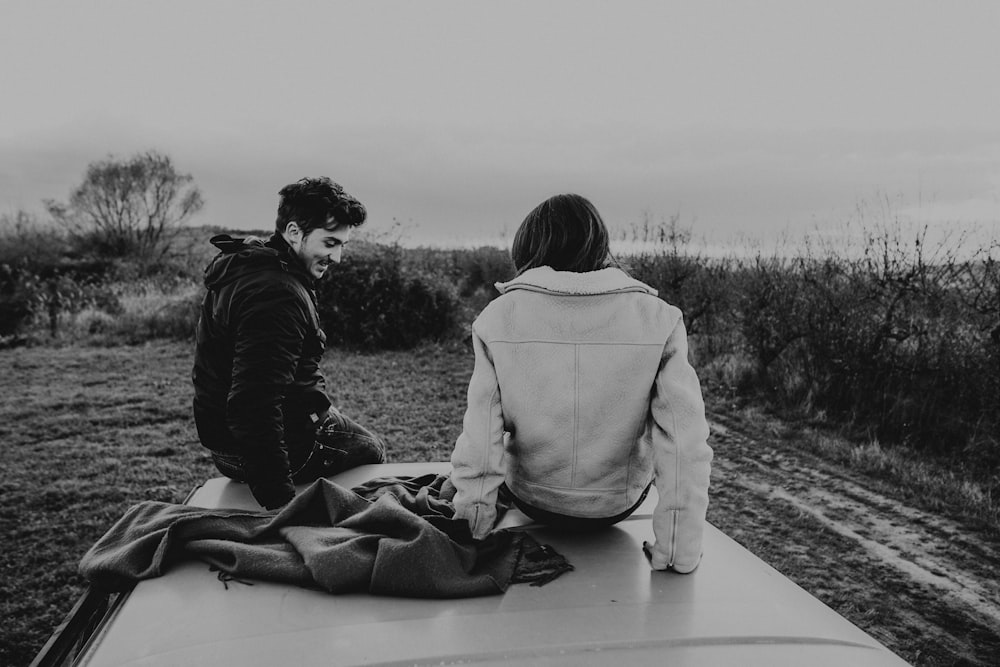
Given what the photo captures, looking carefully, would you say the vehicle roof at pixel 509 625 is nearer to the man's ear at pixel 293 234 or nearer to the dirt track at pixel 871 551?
the man's ear at pixel 293 234

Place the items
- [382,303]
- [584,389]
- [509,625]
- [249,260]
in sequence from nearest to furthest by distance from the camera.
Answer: [509,625] → [584,389] → [249,260] → [382,303]

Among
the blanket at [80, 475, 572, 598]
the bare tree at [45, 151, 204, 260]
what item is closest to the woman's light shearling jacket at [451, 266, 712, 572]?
the blanket at [80, 475, 572, 598]

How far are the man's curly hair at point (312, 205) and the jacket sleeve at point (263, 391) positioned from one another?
0.38 meters

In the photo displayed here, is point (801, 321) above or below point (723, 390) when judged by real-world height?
above

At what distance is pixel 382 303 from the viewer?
35.6 ft

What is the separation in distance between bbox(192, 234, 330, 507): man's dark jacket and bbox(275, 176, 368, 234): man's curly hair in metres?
0.12

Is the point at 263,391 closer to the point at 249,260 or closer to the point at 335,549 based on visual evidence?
the point at 249,260

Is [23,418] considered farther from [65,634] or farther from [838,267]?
[838,267]

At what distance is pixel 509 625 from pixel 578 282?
1.04m

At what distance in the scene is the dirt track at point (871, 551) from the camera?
3.20 meters

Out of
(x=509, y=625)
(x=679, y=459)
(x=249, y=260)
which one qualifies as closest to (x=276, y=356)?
(x=249, y=260)

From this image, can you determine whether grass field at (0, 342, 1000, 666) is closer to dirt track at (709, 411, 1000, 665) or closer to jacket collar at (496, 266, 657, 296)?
dirt track at (709, 411, 1000, 665)

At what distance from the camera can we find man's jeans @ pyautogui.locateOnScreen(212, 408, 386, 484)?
116 inches

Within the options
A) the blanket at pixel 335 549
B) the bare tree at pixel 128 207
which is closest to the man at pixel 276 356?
the blanket at pixel 335 549
